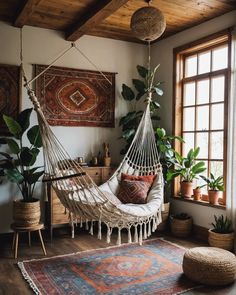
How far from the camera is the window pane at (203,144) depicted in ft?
12.9

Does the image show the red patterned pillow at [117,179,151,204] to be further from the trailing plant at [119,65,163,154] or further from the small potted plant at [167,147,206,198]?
the trailing plant at [119,65,163,154]

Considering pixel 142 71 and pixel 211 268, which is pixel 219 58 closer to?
pixel 142 71

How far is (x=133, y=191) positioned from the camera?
139 inches

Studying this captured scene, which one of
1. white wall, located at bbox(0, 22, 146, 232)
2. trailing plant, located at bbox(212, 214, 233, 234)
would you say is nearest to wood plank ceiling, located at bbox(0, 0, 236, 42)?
white wall, located at bbox(0, 22, 146, 232)

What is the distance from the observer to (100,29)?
4199mm

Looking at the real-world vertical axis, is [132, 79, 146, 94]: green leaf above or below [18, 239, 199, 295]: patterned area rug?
above

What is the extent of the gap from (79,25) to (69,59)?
59cm

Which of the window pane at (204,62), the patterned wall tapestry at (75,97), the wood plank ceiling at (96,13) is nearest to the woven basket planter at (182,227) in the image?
the patterned wall tapestry at (75,97)

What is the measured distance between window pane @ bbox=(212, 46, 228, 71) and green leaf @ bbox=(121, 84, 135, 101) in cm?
118

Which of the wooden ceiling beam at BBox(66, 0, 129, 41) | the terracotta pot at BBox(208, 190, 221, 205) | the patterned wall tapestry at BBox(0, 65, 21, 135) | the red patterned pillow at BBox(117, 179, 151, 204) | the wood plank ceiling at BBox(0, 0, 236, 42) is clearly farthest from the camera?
the patterned wall tapestry at BBox(0, 65, 21, 135)

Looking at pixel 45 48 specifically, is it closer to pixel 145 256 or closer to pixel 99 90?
pixel 99 90

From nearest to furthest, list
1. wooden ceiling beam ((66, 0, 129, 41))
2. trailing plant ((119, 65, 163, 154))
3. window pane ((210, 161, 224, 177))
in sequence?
wooden ceiling beam ((66, 0, 129, 41)), window pane ((210, 161, 224, 177)), trailing plant ((119, 65, 163, 154))

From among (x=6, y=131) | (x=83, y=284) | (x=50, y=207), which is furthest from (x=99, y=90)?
(x=83, y=284)

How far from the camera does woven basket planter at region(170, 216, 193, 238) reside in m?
3.87
